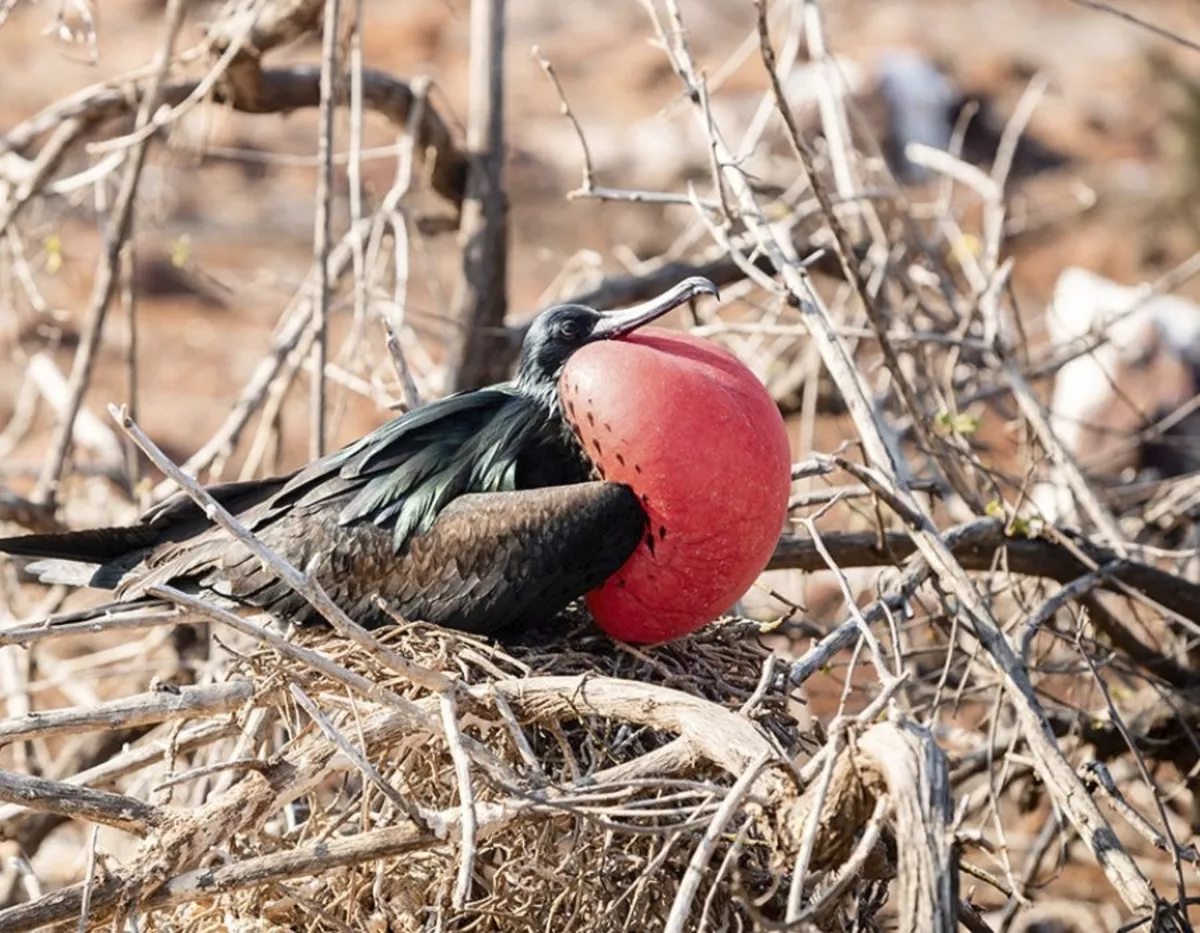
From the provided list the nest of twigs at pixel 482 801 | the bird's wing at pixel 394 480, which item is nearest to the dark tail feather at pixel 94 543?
the bird's wing at pixel 394 480

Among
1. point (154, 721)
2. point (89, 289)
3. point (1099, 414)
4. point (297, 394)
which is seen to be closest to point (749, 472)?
point (154, 721)

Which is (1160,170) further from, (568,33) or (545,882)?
(545,882)

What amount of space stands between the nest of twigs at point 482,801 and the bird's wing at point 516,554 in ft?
0.19

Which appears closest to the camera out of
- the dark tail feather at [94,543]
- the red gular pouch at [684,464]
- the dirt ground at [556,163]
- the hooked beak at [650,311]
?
the red gular pouch at [684,464]

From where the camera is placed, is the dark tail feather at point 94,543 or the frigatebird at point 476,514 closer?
the frigatebird at point 476,514

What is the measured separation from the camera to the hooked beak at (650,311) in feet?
7.68

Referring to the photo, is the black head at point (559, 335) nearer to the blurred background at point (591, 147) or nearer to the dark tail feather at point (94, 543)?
the dark tail feather at point (94, 543)

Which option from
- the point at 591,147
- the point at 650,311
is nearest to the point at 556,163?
the point at 591,147

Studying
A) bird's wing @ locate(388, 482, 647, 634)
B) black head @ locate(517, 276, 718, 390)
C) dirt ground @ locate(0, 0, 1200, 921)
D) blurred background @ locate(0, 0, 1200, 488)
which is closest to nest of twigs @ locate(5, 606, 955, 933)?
bird's wing @ locate(388, 482, 647, 634)

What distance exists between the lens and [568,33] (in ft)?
46.2

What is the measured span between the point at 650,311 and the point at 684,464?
0.25m

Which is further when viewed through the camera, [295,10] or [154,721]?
[295,10]

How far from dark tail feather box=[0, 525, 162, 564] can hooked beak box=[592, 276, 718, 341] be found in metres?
0.77

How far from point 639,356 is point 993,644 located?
578 mm
